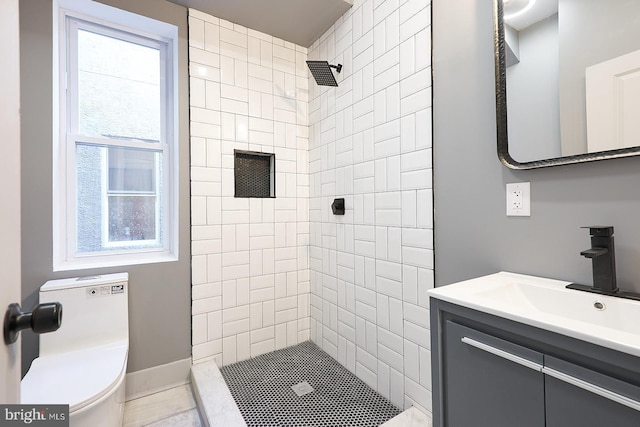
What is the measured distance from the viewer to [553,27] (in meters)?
1.04

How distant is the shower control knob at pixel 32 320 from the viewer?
55 centimetres

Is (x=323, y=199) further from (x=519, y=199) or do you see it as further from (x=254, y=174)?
(x=519, y=199)

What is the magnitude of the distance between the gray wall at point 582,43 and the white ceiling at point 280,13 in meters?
1.40

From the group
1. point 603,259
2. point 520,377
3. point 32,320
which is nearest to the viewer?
point 32,320

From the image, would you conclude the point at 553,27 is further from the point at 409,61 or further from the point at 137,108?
the point at 137,108

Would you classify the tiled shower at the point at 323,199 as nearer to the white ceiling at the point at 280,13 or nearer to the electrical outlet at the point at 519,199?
the white ceiling at the point at 280,13

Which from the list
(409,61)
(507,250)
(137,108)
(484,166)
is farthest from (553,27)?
(137,108)

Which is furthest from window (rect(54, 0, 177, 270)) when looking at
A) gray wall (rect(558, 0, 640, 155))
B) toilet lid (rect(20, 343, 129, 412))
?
gray wall (rect(558, 0, 640, 155))

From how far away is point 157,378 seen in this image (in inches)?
73.9

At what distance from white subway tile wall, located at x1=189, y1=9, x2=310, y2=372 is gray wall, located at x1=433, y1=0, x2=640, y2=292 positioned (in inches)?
50.3

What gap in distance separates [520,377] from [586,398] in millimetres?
131

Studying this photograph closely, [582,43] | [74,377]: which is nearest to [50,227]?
[74,377]

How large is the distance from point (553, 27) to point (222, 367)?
8.47ft

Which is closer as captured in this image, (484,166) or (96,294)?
(484,166)
